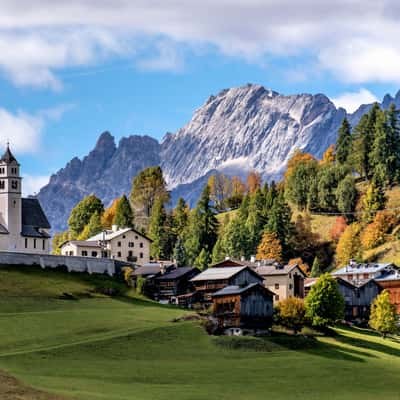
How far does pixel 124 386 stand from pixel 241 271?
50115 mm

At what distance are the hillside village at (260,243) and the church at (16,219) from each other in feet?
0.55

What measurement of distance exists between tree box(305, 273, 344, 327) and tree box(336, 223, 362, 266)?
4530 cm

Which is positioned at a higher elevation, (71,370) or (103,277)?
(103,277)

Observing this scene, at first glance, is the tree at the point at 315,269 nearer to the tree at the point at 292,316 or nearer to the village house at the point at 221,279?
the village house at the point at 221,279

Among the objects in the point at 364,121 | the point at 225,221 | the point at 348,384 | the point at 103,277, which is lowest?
the point at 348,384

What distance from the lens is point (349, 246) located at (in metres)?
166

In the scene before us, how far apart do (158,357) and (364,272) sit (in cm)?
6040

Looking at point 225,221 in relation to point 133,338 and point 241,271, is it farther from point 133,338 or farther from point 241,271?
point 133,338

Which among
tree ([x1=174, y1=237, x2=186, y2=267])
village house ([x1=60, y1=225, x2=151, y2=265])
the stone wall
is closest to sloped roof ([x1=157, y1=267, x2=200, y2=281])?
the stone wall

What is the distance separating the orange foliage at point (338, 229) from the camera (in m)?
175

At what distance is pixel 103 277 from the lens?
133 m

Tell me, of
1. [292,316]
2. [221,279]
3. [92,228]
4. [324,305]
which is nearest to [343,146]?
[92,228]

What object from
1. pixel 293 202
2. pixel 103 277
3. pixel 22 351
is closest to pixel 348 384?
pixel 22 351

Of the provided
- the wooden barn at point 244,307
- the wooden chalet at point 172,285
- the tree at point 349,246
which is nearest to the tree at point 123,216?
the tree at point 349,246
